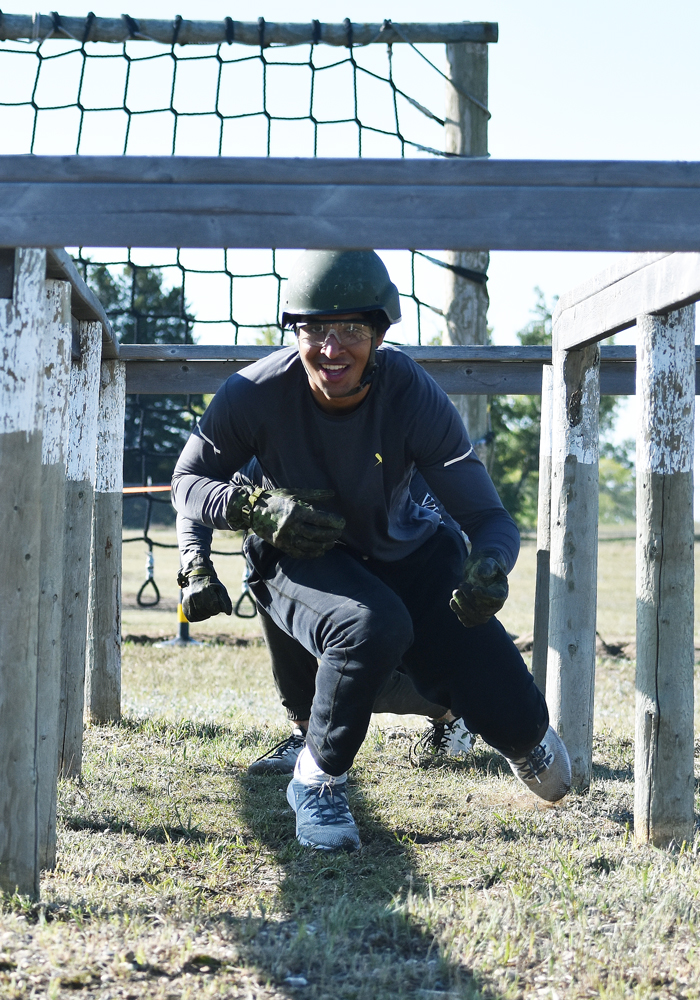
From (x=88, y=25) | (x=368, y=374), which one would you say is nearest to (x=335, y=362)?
(x=368, y=374)

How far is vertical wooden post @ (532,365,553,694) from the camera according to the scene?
14.7 feet

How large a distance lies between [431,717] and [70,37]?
5.81 metres

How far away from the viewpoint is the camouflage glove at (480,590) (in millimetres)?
3129

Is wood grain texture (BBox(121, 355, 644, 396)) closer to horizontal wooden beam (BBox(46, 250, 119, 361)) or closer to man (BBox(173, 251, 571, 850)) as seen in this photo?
horizontal wooden beam (BBox(46, 250, 119, 361))

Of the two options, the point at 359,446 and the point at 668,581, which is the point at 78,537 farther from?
the point at 668,581

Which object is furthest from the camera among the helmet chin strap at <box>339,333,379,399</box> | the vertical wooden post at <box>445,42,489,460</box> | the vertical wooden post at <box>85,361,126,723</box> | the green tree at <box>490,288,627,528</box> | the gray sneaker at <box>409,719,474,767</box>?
the green tree at <box>490,288,627,528</box>

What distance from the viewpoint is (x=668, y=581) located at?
10.6ft

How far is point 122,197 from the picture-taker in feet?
8.20

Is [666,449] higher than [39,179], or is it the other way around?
[39,179]

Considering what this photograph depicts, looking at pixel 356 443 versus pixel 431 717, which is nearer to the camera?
pixel 356 443

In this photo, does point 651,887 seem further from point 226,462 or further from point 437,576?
point 226,462

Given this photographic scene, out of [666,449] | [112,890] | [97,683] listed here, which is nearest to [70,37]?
[97,683]

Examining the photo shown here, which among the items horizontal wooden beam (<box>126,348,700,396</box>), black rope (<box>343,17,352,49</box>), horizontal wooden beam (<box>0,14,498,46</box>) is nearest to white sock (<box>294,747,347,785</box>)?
horizontal wooden beam (<box>126,348,700,396</box>)

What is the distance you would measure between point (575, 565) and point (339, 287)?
1.45 m
